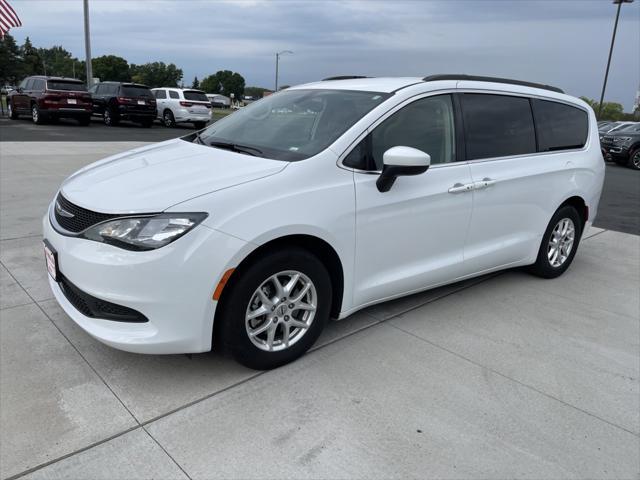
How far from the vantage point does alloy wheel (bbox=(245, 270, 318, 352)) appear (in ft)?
9.70

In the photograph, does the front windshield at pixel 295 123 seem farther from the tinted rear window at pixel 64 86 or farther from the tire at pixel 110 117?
the tire at pixel 110 117

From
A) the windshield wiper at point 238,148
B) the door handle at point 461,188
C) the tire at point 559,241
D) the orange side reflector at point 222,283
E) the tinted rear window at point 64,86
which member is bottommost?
the tire at point 559,241

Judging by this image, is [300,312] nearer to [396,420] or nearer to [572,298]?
[396,420]

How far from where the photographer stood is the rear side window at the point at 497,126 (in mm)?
3994

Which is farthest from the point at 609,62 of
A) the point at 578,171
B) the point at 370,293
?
the point at 370,293

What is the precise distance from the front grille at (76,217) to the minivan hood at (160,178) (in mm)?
33

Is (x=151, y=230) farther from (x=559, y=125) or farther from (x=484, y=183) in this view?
(x=559, y=125)

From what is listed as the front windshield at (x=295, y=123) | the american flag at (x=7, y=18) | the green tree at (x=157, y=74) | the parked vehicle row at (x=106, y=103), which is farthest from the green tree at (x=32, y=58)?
the front windshield at (x=295, y=123)

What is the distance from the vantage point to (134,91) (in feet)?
73.8

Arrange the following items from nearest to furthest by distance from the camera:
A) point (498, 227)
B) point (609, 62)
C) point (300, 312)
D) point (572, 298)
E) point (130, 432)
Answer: point (130, 432), point (300, 312), point (498, 227), point (572, 298), point (609, 62)

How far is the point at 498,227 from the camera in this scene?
424cm

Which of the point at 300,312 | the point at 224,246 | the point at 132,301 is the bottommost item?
the point at 300,312

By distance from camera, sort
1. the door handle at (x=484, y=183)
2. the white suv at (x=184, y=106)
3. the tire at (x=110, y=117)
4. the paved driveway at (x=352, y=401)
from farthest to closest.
Answer: the white suv at (x=184, y=106) → the tire at (x=110, y=117) → the door handle at (x=484, y=183) → the paved driveway at (x=352, y=401)

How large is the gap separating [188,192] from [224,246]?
358 mm
